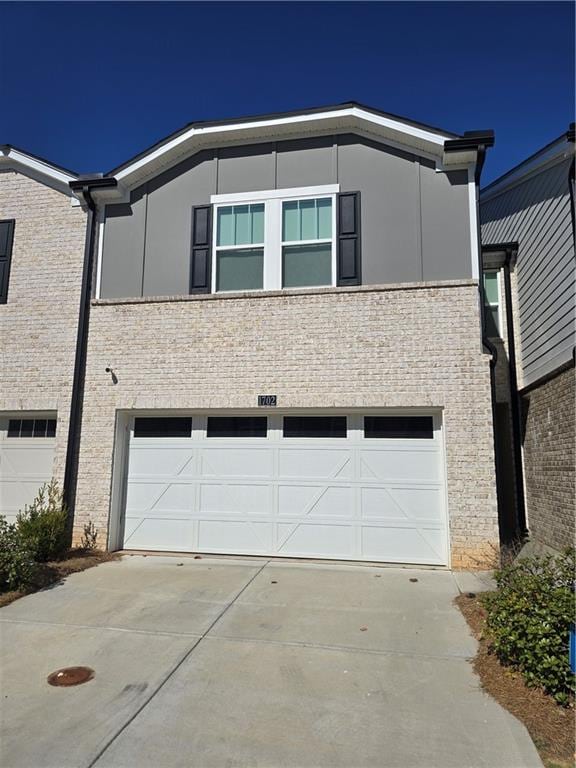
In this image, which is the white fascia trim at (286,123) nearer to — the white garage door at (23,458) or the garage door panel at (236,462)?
the white garage door at (23,458)

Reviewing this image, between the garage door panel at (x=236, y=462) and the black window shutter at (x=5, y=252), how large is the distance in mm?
5150

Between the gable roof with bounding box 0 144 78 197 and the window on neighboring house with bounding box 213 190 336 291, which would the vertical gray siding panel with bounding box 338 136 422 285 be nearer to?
the window on neighboring house with bounding box 213 190 336 291

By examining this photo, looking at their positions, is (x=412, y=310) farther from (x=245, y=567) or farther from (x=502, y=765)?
(x=502, y=765)

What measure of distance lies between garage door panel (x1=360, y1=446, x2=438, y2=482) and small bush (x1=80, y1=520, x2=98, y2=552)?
15.3ft

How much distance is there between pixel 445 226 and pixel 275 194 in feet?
10.1

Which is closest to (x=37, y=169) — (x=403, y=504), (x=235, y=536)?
(x=235, y=536)

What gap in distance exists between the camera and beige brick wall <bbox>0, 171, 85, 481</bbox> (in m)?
9.58

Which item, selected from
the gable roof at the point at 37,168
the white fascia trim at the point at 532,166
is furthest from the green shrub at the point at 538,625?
the gable roof at the point at 37,168

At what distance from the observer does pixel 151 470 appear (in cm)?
927

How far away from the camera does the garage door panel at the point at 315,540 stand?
8.49 metres

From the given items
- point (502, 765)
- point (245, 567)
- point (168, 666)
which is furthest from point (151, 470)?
point (502, 765)

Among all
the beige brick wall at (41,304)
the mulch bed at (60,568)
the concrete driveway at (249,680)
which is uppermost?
the beige brick wall at (41,304)

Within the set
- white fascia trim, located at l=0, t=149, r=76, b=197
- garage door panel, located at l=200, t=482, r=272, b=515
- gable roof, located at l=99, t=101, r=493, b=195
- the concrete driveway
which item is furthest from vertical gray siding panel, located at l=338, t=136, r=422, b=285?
white fascia trim, located at l=0, t=149, r=76, b=197

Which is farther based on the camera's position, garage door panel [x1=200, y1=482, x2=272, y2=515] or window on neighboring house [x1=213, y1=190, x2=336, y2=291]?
window on neighboring house [x1=213, y1=190, x2=336, y2=291]
